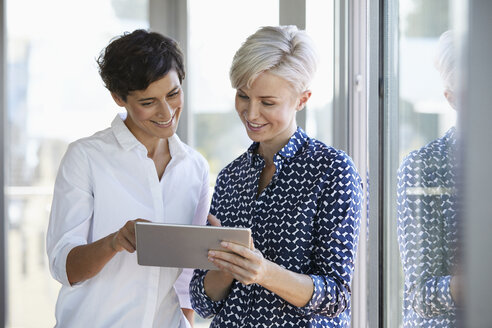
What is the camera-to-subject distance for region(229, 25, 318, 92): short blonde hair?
66.0 inches

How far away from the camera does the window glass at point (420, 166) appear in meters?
1.14

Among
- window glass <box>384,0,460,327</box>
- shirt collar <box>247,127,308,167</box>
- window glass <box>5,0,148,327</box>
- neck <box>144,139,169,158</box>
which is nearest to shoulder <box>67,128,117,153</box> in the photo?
neck <box>144,139,169,158</box>

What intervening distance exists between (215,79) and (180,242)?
6.80 ft

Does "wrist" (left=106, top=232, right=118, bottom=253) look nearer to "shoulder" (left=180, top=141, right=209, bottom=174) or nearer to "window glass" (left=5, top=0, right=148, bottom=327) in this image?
"shoulder" (left=180, top=141, right=209, bottom=174)

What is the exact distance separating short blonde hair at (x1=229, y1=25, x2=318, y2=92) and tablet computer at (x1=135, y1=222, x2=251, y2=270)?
17.8 inches

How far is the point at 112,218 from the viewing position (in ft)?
6.17

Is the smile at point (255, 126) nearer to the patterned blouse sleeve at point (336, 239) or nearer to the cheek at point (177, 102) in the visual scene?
the patterned blouse sleeve at point (336, 239)

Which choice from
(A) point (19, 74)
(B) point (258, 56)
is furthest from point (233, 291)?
(A) point (19, 74)

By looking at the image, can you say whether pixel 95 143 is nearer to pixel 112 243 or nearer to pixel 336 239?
pixel 112 243

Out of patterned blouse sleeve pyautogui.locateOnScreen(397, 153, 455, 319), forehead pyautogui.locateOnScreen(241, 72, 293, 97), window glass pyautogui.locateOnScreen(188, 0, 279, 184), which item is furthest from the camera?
window glass pyautogui.locateOnScreen(188, 0, 279, 184)

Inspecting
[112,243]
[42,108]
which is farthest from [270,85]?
[42,108]

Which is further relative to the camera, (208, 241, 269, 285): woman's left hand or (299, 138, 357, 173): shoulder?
(299, 138, 357, 173): shoulder

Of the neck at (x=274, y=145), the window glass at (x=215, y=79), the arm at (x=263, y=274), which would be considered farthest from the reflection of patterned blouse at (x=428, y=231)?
the window glass at (x=215, y=79)

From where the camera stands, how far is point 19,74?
347 cm
